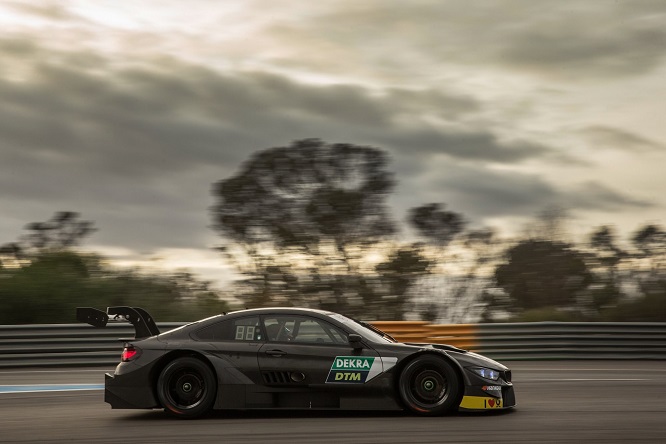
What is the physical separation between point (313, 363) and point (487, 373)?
5.78 ft

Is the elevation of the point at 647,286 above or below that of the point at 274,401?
above

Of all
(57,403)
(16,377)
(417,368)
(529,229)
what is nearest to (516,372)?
(417,368)

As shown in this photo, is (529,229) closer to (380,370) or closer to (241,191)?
(241,191)

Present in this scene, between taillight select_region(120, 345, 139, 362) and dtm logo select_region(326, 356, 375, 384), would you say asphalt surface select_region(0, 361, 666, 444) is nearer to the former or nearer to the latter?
dtm logo select_region(326, 356, 375, 384)

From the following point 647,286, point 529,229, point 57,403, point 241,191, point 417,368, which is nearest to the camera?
point 417,368

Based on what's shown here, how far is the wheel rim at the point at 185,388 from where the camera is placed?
935cm

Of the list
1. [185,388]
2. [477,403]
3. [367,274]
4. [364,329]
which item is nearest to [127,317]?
[185,388]

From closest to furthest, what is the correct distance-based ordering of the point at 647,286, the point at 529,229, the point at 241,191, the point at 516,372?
the point at 516,372 → the point at 647,286 → the point at 529,229 → the point at 241,191

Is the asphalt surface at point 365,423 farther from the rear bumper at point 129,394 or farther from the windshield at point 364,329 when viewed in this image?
the windshield at point 364,329

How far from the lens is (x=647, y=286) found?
22.1 metres

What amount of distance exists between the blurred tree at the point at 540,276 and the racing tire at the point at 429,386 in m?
14.2

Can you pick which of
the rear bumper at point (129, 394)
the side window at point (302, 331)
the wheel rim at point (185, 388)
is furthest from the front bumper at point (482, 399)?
the rear bumper at point (129, 394)

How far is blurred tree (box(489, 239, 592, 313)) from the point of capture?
75.3 ft

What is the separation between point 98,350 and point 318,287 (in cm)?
715
